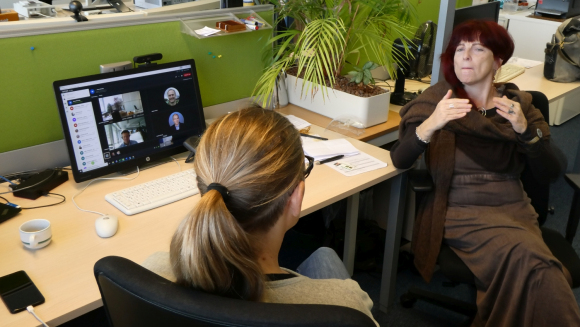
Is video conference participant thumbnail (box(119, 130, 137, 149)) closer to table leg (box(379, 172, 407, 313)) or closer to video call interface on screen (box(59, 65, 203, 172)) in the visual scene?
video call interface on screen (box(59, 65, 203, 172))

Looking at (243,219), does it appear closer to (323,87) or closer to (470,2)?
(323,87)

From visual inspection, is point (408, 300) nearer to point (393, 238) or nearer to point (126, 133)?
point (393, 238)

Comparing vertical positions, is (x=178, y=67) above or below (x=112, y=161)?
above

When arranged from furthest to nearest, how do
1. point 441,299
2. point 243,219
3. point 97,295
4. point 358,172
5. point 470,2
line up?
point 470,2 → point 441,299 → point 358,172 → point 97,295 → point 243,219

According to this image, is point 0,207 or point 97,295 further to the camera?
point 0,207

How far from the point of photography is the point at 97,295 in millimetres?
1138

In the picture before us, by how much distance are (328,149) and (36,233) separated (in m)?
1.03

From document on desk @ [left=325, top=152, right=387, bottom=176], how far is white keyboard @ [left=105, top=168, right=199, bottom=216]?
1.68ft

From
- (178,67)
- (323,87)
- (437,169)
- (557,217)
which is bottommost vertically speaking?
(557,217)

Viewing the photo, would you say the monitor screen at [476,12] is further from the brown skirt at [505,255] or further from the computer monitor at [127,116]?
the computer monitor at [127,116]

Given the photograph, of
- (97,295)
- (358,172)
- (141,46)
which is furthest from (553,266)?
(141,46)

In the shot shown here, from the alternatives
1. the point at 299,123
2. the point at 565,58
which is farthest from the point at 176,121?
the point at 565,58

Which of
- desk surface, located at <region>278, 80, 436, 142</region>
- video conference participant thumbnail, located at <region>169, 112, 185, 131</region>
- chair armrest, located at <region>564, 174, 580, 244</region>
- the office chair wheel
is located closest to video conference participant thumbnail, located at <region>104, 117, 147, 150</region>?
video conference participant thumbnail, located at <region>169, 112, 185, 131</region>

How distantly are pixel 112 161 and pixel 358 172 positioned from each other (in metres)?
0.83
